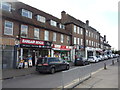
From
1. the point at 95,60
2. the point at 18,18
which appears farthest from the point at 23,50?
the point at 95,60

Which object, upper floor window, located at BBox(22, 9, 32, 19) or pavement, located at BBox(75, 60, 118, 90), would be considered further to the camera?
upper floor window, located at BBox(22, 9, 32, 19)

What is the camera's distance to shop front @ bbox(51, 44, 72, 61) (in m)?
21.6

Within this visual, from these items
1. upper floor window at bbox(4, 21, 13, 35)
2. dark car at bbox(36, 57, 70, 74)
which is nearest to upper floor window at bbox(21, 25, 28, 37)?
upper floor window at bbox(4, 21, 13, 35)

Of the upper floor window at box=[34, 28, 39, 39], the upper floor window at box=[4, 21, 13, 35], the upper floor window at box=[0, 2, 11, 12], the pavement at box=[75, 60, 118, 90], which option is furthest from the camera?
the upper floor window at box=[34, 28, 39, 39]

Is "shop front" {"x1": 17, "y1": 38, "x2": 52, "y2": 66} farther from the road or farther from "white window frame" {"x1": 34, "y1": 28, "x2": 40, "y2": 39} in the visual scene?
the road

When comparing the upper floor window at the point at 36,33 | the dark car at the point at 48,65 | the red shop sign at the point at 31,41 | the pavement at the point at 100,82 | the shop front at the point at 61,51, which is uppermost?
the upper floor window at the point at 36,33

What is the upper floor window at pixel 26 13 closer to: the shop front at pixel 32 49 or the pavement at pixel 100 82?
the shop front at pixel 32 49

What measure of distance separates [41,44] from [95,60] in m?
12.8

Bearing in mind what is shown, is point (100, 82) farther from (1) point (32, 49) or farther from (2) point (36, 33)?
(2) point (36, 33)

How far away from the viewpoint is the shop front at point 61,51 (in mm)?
21631

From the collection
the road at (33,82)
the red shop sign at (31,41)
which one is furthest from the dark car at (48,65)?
the red shop sign at (31,41)

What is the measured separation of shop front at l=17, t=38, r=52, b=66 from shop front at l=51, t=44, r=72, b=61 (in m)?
1.51

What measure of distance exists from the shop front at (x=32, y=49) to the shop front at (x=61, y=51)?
1.51m

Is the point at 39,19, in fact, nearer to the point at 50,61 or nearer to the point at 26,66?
the point at 26,66
